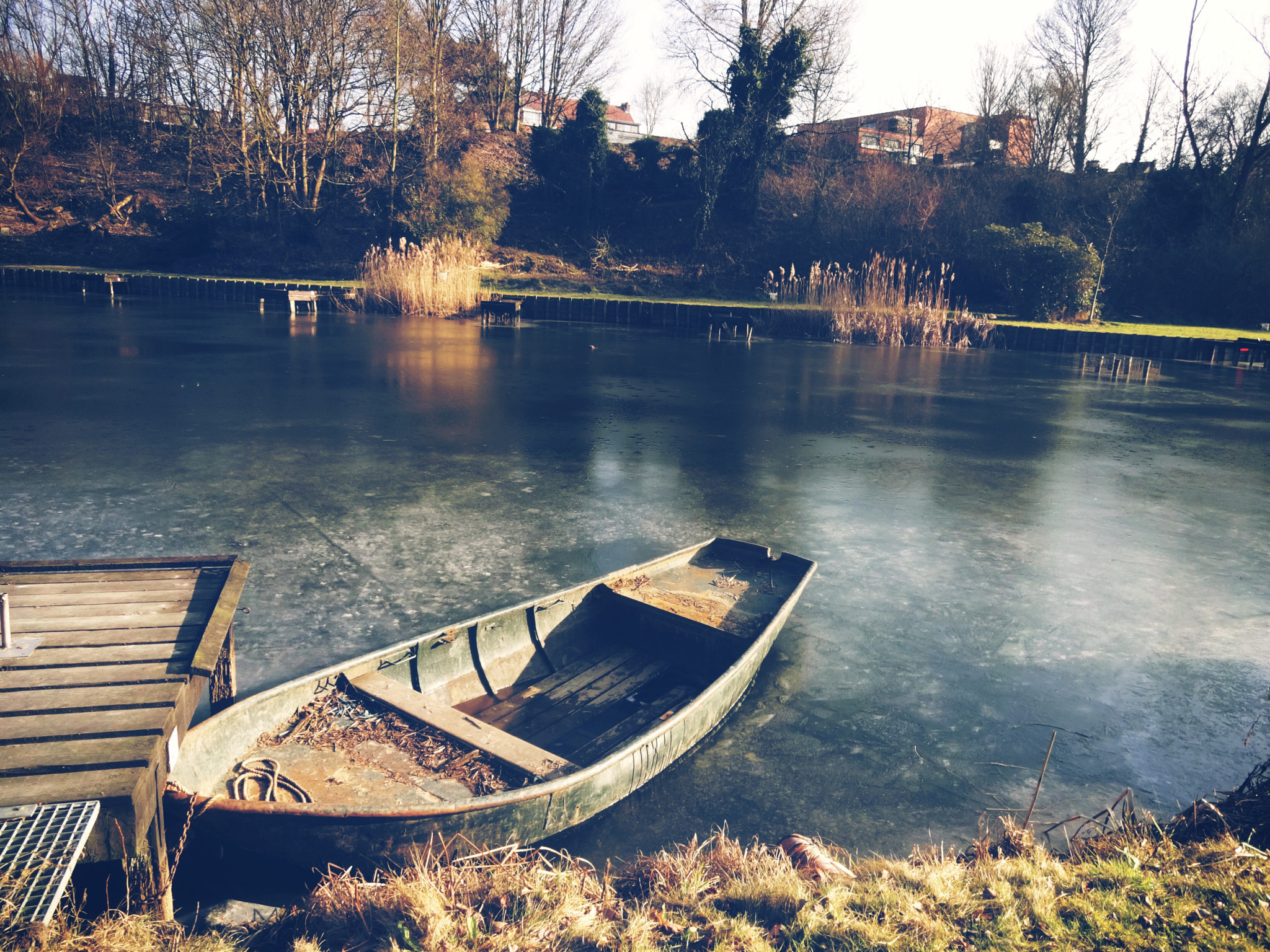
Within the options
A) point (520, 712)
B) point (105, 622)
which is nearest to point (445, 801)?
point (520, 712)

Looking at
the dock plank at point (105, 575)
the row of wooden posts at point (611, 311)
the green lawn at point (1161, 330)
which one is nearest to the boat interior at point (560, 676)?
the dock plank at point (105, 575)

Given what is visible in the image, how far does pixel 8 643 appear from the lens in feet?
9.55

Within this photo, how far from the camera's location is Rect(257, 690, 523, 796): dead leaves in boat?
296 cm

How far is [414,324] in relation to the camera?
1969 centimetres

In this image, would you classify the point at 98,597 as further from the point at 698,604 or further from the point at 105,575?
the point at 698,604

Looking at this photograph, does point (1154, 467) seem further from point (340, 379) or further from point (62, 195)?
point (62, 195)

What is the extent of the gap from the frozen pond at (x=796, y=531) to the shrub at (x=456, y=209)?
1518cm

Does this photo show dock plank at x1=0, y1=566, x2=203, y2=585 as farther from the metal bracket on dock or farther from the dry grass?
the dry grass

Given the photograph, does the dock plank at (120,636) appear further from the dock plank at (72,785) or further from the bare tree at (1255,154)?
the bare tree at (1255,154)

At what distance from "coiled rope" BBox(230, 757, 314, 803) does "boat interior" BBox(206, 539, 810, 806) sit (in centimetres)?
4

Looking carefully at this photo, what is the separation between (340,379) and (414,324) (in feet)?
26.5

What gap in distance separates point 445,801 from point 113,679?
1.10 metres

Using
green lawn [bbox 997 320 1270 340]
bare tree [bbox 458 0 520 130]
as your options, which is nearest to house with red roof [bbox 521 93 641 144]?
bare tree [bbox 458 0 520 130]

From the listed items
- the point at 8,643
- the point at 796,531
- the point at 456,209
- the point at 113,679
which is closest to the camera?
the point at 113,679
